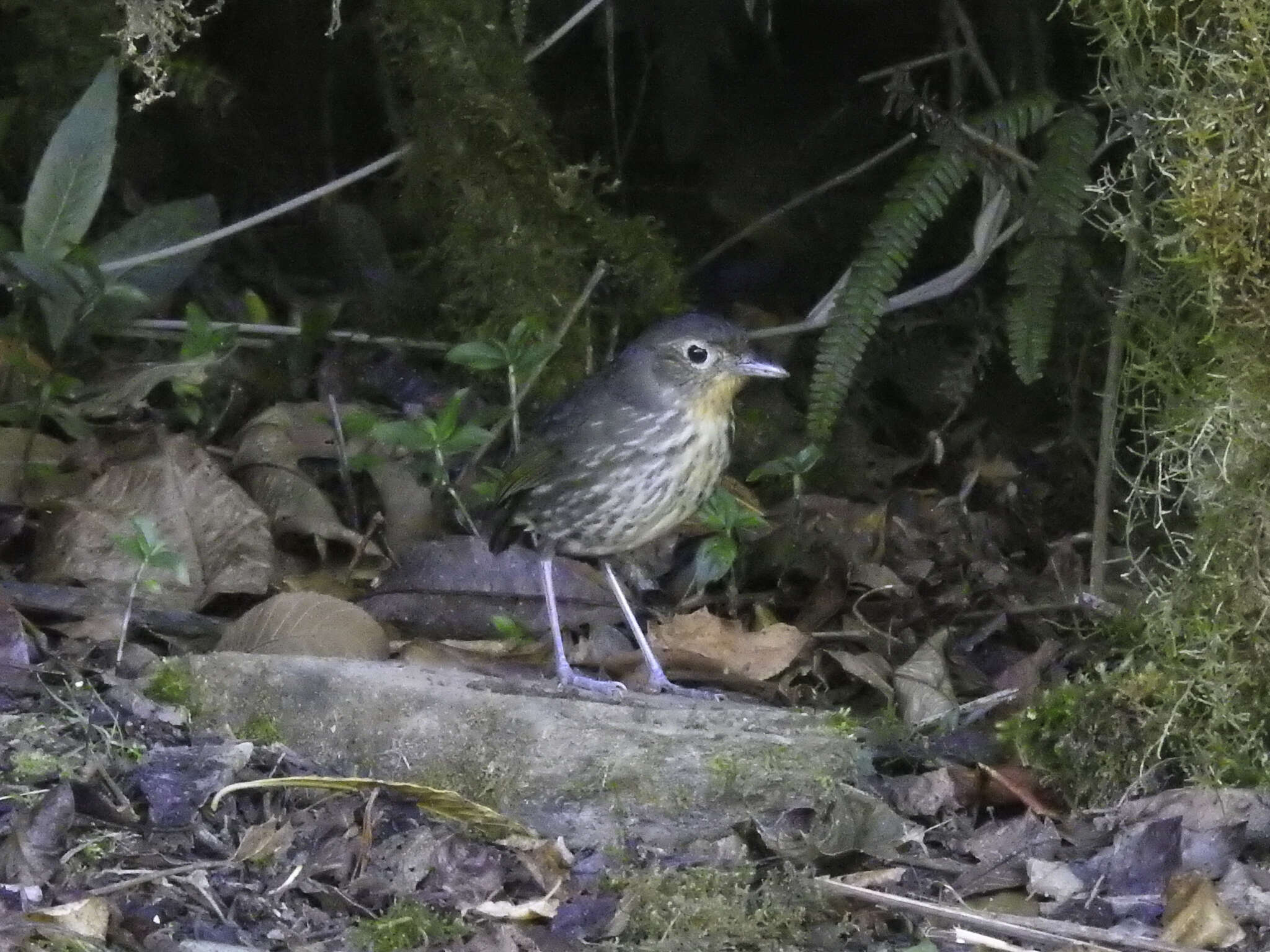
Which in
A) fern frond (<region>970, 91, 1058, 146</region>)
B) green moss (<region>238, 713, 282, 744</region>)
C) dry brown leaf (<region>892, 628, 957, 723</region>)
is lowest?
dry brown leaf (<region>892, 628, 957, 723</region>)

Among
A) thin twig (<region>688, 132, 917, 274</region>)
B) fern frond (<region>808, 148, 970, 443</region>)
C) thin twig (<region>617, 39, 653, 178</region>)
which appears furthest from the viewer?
thin twig (<region>617, 39, 653, 178</region>)

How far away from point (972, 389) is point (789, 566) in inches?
46.6

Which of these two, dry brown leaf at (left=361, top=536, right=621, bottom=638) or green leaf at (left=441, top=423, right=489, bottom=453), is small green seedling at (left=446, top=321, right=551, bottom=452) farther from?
dry brown leaf at (left=361, top=536, right=621, bottom=638)

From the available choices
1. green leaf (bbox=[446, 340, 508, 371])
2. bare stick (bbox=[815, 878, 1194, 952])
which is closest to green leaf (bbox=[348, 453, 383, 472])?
green leaf (bbox=[446, 340, 508, 371])

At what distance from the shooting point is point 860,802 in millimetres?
3691

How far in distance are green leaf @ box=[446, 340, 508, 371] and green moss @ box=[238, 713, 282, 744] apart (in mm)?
1582

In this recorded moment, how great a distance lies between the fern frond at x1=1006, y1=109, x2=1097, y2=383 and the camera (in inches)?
177

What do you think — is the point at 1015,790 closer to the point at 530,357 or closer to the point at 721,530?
the point at 721,530

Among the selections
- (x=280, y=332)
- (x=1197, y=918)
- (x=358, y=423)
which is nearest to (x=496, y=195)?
(x=280, y=332)

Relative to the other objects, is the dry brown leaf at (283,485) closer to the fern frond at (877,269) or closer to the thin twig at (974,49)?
the fern frond at (877,269)

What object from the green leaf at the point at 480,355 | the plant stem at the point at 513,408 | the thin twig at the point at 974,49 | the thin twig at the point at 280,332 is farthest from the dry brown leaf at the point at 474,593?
the thin twig at the point at 974,49

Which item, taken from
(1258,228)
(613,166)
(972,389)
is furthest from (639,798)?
(613,166)

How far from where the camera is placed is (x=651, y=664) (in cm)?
493

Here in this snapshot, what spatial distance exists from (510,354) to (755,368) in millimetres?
757
